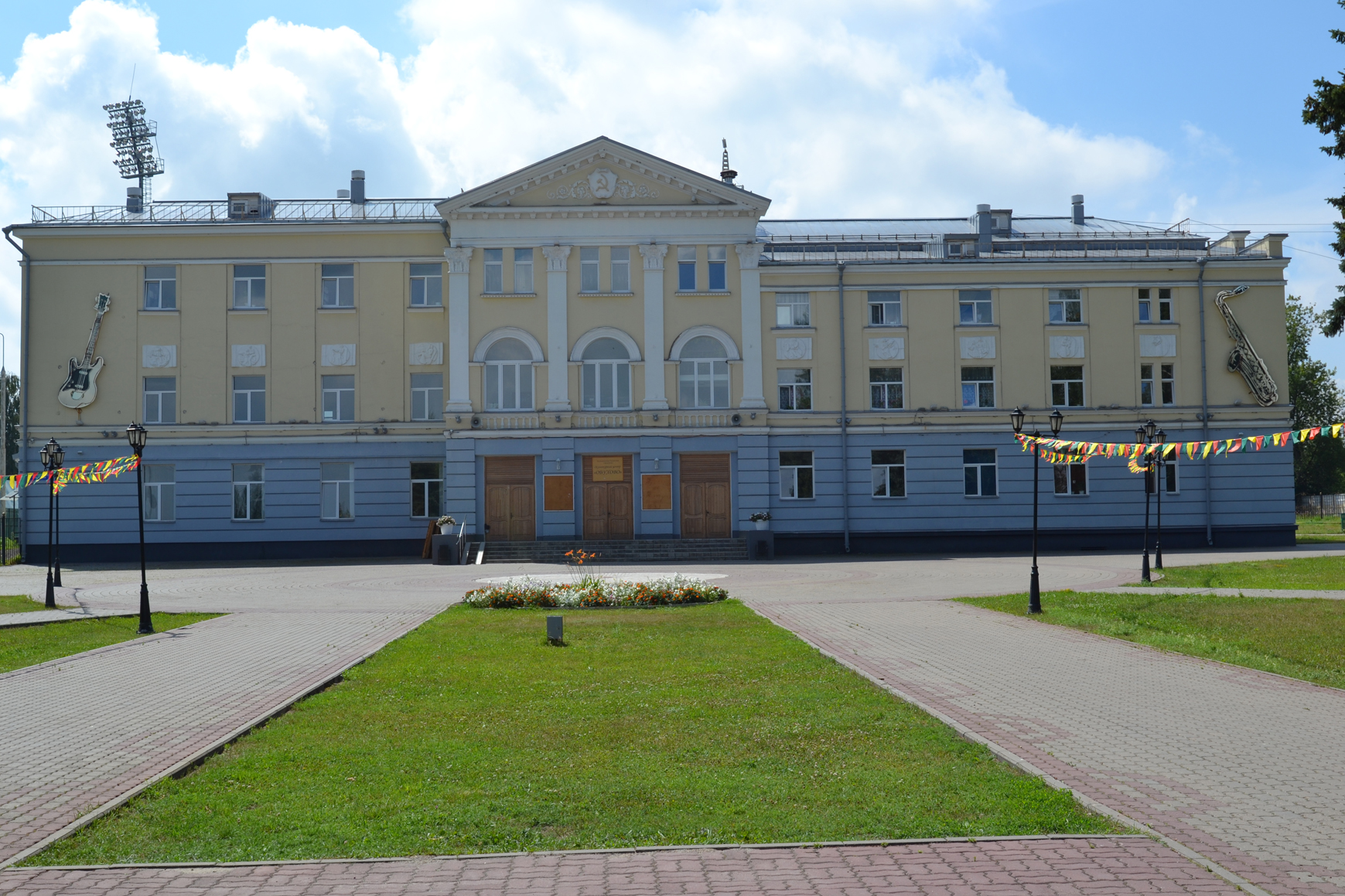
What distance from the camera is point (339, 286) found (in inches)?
1569

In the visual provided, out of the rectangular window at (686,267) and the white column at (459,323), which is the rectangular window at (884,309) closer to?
the rectangular window at (686,267)

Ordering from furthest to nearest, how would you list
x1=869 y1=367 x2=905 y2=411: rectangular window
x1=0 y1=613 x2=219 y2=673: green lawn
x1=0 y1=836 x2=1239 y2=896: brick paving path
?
x1=869 y1=367 x2=905 y2=411: rectangular window < x1=0 y1=613 x2=219 y2=673: green lawn < x1=0 y1=836 x2=1239 y2=896: brick paving path

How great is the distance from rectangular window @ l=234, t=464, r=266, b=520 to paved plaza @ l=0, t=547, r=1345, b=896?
17.6 metres

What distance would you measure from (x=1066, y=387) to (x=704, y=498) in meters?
13.8

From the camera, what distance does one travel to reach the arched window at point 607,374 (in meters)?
38.9

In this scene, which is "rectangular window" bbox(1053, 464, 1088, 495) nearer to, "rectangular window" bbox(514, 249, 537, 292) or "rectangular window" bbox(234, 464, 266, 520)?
"rectangular window" bbox(514, 249, 537, 292)

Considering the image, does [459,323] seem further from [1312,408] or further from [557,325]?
[1312,408]

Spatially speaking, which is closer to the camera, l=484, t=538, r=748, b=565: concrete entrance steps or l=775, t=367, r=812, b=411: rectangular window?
l=484, t=538, r=748, b=565: concrete entrance steps

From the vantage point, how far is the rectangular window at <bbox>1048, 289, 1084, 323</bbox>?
1606 inches

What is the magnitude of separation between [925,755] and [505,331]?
105 ft

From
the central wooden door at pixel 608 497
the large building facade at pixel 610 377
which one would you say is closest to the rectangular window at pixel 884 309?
the large building facade at pixel 610 377

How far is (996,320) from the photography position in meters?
40.6

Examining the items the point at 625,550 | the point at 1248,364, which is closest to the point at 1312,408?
the point at 1248,364

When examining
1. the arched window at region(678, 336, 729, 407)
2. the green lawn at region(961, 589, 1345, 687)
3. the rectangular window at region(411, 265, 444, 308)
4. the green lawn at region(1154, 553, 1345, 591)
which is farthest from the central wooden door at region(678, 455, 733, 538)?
the green lawn at region(961, 589, 1345, 687)
